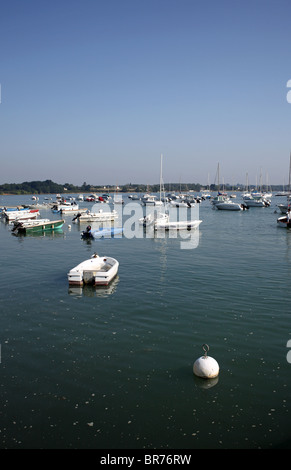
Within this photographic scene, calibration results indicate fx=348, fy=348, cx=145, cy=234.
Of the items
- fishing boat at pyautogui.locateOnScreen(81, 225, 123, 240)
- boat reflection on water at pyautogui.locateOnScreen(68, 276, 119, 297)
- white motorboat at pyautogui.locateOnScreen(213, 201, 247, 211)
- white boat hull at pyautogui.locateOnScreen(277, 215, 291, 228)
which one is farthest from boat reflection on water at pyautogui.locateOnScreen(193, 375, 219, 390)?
white motorboat at pyautogui.locateOnScreen(213, 201, 247, 211)

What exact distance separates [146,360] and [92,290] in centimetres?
1061

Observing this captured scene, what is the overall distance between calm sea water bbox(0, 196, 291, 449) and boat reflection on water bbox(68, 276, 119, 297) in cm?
7

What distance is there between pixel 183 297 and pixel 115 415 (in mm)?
11557

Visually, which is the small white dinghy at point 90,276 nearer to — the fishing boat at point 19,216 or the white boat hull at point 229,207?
the fishing boat at point 19,216

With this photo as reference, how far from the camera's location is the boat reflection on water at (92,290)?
23047 mm

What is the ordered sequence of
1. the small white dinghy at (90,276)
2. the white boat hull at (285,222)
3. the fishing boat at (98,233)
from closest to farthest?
the small white dinghy at (90,276) < the fishing boat at (98,233) < the white boat hull at (285,222)

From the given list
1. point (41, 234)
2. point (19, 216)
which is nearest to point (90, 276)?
point (41, 234)

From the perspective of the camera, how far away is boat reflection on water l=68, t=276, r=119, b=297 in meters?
23.0

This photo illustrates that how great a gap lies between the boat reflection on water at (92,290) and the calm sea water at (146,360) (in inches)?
2.9

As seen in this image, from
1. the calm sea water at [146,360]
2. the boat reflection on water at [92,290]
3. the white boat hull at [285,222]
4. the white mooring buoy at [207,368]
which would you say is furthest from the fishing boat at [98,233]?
the white mooring buoy at [207,368]

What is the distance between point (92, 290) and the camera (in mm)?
24000

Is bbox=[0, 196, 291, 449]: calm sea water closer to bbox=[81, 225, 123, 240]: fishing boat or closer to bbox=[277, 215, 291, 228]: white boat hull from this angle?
bbox=[81, 225, 123, 240]: fishing boat

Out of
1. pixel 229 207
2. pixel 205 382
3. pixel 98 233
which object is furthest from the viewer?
pixel 229 207

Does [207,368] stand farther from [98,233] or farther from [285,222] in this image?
[285,222]
